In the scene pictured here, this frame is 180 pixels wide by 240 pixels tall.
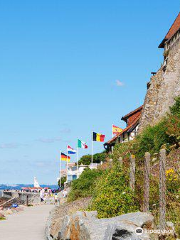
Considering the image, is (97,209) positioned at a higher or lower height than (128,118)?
lower

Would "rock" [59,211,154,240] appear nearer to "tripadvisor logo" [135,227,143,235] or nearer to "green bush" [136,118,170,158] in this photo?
"tripadvisor logo" [135,227,143,235]

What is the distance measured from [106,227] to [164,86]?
1144 inches

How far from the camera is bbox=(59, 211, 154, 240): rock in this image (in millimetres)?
9344

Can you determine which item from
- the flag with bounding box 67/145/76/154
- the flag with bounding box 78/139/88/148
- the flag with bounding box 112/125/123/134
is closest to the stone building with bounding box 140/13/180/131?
the flag with bounding box 112/125/123/134

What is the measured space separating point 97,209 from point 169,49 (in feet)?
94.7

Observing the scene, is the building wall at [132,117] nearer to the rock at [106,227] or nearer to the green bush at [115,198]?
the green bush at [115,198]

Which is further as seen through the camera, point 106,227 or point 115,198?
point 115,198

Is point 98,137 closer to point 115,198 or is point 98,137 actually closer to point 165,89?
point 165,89

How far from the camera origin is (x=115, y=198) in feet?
44.3

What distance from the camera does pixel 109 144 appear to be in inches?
2360

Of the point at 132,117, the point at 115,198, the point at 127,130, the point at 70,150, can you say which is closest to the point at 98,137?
the point at 132,117

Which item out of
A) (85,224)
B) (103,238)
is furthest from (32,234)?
(103,238)

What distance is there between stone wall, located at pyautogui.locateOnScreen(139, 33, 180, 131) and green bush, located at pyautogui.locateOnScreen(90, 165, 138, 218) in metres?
20.8

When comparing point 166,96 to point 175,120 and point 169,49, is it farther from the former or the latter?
point 175,120
